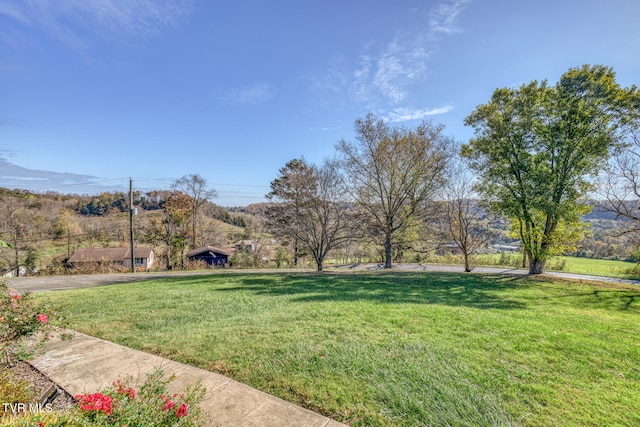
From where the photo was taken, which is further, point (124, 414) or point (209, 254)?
point (209, 254)

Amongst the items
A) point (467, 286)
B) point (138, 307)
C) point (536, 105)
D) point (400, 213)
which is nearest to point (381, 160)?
point (400, 213)

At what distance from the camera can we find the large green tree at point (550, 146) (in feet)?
36.2

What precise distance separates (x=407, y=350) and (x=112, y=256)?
31.8 m

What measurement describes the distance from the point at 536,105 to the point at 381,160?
306 inches

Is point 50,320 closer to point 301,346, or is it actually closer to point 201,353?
point 201,353

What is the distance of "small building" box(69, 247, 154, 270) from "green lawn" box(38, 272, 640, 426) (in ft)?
59.1

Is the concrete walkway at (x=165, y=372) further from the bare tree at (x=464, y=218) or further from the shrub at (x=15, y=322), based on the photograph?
the bare tree at (x=464, y=218)

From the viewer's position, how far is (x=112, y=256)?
1047 inches

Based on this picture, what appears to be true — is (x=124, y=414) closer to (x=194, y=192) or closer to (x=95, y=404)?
(x=95, y=404)

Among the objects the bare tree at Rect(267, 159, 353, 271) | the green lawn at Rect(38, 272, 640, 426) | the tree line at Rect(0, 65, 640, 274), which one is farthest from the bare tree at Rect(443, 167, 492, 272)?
the green lawn at Rect(38, 272, 640, 426)

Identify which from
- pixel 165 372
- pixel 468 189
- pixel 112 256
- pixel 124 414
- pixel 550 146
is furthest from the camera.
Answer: pixel 112 256

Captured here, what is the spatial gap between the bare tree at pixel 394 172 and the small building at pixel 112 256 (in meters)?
18.2

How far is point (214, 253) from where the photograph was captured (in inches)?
1177

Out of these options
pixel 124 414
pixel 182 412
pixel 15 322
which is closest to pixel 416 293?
pixel 182 412
